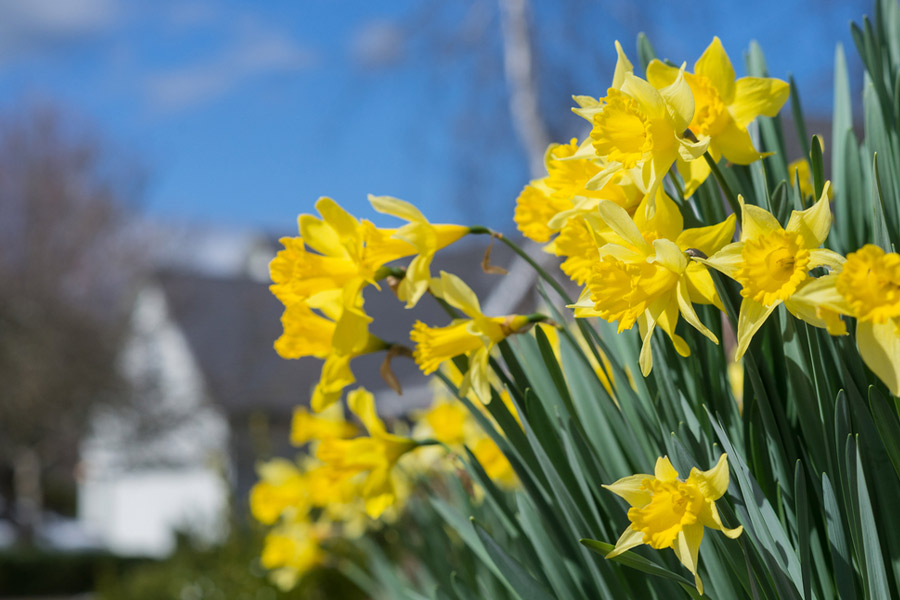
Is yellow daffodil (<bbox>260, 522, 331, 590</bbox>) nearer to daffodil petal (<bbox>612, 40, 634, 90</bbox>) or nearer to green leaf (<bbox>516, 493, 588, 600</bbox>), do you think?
green leaf (<bbox>516, 493, 588, 600</bbox>)

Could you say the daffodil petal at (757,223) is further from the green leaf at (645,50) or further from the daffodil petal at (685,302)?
the green leaf at (645,50)

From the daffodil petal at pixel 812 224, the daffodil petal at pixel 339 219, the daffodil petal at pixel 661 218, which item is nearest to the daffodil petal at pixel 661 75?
the daffodil petal at pixel 661 218

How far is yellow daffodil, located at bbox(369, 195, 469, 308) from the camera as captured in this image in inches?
36.5

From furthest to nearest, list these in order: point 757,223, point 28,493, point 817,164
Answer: point 28,493 < point 817,164 < point 757,223

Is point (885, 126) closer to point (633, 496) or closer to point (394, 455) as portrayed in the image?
point (633, 496)

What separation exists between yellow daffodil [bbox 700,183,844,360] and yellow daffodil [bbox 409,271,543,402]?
1.07 feet

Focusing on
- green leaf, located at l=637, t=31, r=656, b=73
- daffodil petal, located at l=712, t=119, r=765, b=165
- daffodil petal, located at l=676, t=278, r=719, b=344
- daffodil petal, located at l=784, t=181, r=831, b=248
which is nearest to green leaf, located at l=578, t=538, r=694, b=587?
daffodil petal, located at l=676, t=278, r=719, b=344

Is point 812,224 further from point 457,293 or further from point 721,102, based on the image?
point 457,293

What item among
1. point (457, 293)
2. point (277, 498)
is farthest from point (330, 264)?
point (277, 498)

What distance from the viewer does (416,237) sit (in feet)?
3.07

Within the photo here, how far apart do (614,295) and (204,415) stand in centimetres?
1897

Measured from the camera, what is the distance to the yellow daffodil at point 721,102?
2.71 feet

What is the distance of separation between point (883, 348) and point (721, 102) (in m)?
0.35

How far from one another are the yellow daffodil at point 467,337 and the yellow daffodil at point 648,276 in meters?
0.20
